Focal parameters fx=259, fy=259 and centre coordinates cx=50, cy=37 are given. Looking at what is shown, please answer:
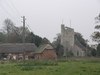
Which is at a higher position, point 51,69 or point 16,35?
point 16,35

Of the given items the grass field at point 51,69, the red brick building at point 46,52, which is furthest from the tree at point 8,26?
the grass field at point 51,69

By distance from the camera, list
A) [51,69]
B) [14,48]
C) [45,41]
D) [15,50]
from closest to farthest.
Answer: [51,69]
[15,50]
[14,48]
[45,41]

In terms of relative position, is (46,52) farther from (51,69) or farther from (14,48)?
(51,69)

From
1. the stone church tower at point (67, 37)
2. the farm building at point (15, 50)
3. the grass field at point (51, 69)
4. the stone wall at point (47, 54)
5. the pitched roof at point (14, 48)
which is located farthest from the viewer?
the stone church tower at point (67, 37)

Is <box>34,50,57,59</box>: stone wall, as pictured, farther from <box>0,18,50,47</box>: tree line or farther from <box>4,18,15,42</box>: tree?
<box>4,18,15,42</box>: tree

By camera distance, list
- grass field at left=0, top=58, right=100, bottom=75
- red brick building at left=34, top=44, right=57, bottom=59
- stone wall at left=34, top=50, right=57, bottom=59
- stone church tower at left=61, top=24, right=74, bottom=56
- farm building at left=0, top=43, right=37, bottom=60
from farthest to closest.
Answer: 1. stone church tower at left=61, top=24, right=74, bottom=56
2. farm building at left=0, top=43, right=37, bottom=60
3. stone wall at left=34, top=50, right=57, bottom=59
4. red brick building at left=34, top=44, right=57, bottom=59
5. grass field at left=0, top=58, right=100, bottom=75

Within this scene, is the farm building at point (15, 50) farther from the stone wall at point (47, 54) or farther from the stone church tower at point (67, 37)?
the stone church tower at point (67, 37)

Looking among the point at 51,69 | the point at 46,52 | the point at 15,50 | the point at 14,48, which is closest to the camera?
the point at 51,69

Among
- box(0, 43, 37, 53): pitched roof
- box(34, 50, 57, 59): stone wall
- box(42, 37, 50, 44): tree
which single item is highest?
box(42, 37, 50, 44): tree

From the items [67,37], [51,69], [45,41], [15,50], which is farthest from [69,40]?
[51,69]

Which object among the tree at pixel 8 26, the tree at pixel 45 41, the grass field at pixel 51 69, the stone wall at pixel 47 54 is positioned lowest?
the grass field at pixel 51 69

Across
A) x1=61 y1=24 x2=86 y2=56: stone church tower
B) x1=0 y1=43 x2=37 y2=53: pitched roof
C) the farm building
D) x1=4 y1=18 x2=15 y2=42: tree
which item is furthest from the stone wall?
x1=4 y1=18 x2=15 y2=42: tree

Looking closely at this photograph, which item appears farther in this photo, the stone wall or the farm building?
the farm building

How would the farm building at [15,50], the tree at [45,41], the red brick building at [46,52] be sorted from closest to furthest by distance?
the red brick building at [46,52]
the farm building at [15,50]
the tree at [45,41]
